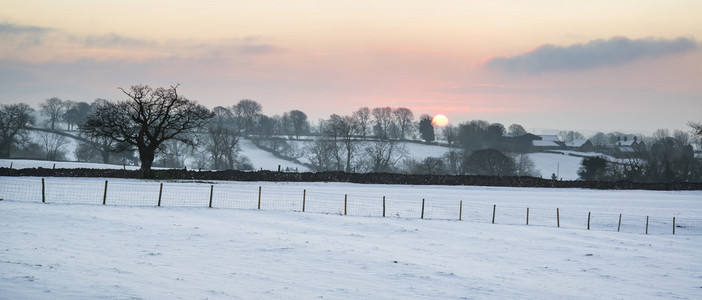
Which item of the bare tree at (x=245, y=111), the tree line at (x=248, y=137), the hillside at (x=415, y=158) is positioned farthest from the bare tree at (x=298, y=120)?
the hillside at (x=415, y=158)

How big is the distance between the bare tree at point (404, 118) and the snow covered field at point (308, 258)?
6330 inches

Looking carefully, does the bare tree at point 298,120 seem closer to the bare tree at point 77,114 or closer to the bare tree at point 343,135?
the bare tree at point 343,135

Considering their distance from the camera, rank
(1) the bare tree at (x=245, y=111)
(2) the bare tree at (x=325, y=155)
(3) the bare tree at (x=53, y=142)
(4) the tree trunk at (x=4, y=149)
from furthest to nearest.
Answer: (1) the bare tree at (x=245, y=111) < (3) the bare tree at (x=53, y=142) < (2) the bare tree at (x=325, y=155) < (4) the tree trunk at (x=4, y=149)

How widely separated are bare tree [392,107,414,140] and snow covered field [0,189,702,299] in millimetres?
160774

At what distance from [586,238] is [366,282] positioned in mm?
17201

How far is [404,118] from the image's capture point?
191125 mm

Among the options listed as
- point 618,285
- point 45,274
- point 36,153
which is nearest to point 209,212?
point 45,274

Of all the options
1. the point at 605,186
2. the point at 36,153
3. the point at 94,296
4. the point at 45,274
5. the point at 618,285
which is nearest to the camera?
the point at 94,296

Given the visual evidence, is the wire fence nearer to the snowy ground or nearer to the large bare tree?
the large bare tree

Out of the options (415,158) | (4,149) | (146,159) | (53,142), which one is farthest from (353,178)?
(53,142)

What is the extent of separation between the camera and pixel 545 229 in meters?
30.6

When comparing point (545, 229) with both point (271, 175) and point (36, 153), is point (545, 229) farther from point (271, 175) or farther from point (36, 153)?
point (36, 153)

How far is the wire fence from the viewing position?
111 feet

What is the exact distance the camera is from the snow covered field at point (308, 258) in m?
13.8
